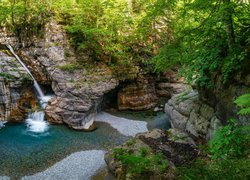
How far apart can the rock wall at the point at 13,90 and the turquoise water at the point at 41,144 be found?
94cm

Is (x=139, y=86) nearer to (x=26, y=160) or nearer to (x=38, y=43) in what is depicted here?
(x=38, y=43)

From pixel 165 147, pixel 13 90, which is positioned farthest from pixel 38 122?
pixel 165 147

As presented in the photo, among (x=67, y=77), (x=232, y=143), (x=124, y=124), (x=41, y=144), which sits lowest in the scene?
(x=41, y=144)

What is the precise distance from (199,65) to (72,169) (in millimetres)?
7471

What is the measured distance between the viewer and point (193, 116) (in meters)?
13.1

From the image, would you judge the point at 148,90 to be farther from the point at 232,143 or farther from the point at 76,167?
the point at 232,143

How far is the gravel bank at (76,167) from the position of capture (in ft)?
35.1

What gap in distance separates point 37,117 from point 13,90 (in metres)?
2.50

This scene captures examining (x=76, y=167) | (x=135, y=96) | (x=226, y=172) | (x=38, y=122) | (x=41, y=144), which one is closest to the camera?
(x=226, y=172)

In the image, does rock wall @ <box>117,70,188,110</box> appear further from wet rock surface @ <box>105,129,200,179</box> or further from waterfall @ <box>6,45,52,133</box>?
wet rock surface @ <box>105,129,200,179</box>

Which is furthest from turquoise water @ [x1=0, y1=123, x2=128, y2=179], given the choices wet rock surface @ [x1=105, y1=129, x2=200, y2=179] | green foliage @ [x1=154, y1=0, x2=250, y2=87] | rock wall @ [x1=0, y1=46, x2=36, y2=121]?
green foliage @ [x1=154, y1=0, x2=250, y2=87]

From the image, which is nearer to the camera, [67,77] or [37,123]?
[37,123]

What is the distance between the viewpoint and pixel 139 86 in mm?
20641

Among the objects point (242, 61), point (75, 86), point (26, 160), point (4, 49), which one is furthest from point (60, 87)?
point (242, 61)
